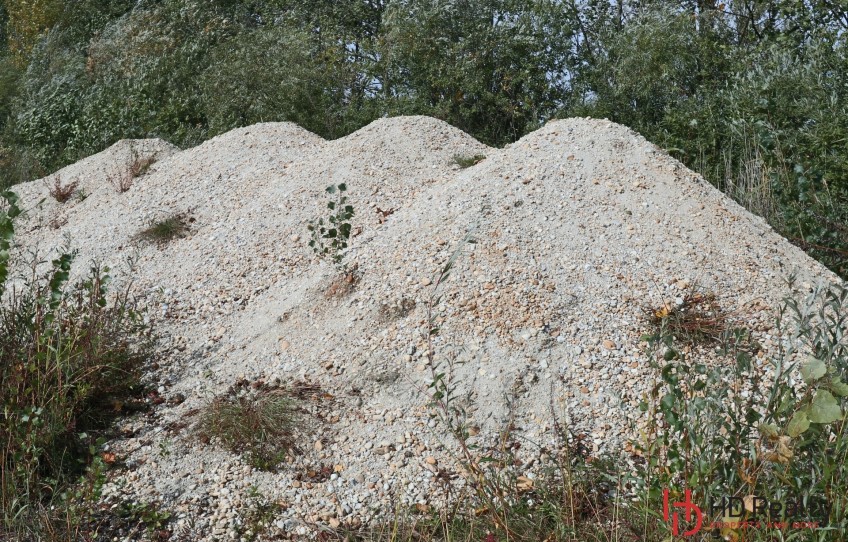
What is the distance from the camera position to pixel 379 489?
374 cm

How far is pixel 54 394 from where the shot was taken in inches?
154

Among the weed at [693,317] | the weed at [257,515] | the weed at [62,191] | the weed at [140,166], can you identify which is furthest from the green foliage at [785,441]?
the weed at [62,191]

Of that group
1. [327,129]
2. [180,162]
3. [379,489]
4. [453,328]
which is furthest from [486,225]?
[327,129]

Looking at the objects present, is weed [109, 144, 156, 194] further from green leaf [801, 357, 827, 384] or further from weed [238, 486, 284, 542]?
green leaf [801, 357, 827, 384]

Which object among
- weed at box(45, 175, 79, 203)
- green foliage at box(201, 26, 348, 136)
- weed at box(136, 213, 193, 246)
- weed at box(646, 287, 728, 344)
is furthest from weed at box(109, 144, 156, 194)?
weed at box(646, 287, 728, 344)

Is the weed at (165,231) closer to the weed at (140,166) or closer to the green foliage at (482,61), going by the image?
the weed at (140,166)

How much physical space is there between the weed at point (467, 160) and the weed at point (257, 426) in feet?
10.5

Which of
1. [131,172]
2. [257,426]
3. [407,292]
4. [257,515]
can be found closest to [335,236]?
[407,292]

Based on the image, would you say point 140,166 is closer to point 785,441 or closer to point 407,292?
point 407,292

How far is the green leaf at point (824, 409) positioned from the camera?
7.39ft

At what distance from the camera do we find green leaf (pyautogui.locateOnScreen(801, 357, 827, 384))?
89.4 inches

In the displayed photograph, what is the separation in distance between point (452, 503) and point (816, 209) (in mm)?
3734

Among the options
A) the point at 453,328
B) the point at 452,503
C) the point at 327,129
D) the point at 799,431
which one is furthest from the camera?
the point at 327,129

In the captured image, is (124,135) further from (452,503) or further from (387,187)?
(452,503)
